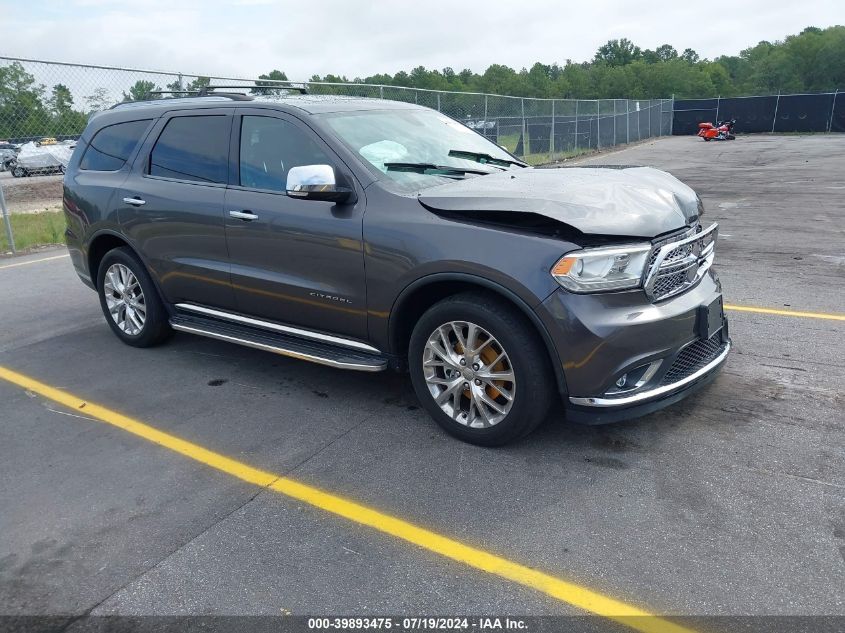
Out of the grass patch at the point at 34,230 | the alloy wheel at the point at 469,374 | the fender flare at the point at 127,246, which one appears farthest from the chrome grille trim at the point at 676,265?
the grass patch at the point at 34,230

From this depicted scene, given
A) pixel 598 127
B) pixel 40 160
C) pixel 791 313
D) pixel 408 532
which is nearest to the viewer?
pixel 408 532

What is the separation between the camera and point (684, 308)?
3.58 metres

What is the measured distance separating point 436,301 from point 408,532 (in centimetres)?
135

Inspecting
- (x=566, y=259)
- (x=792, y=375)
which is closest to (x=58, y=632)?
(x=566, y=259)

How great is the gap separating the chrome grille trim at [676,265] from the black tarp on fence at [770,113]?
43.4 m

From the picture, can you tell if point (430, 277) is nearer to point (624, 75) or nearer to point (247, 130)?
point (247, 130)

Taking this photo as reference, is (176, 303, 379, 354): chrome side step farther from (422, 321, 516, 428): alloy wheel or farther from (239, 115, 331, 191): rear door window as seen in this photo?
(239, 115, 331, 191): rear door window

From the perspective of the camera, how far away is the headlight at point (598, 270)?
3324 millimetres

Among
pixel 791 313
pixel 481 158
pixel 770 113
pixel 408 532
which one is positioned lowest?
pixel 770 113

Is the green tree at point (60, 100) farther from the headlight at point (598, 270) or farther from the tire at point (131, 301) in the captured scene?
the headlight at point (598, 270)

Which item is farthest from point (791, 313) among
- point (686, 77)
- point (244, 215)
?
point (686, 77)

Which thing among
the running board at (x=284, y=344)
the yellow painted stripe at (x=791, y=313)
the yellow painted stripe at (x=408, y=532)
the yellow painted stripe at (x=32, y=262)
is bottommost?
the yellow painted stripe at (x=791, y=313)

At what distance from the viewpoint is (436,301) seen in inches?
155

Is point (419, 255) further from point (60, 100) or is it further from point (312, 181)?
point (60, 100)
